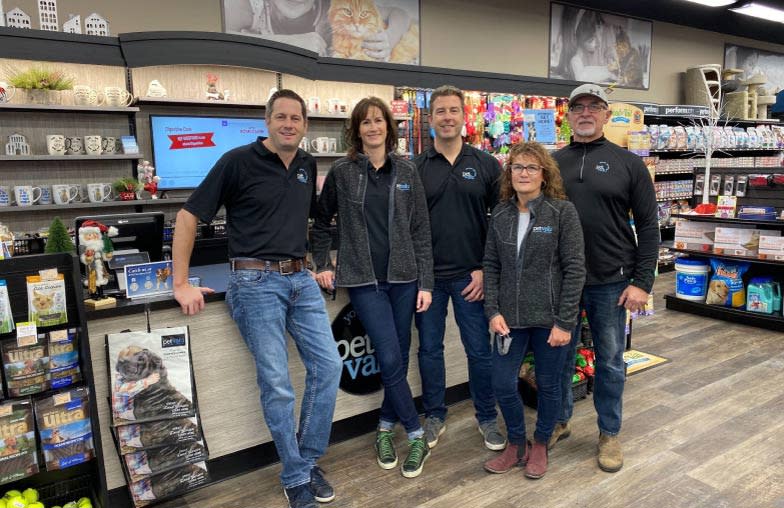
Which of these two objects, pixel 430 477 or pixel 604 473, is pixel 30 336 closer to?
pixel 430 477

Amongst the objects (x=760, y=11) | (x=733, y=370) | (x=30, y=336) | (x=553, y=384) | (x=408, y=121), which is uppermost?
(x=760, y=11)

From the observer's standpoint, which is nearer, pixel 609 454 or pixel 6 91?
pixel 609 454

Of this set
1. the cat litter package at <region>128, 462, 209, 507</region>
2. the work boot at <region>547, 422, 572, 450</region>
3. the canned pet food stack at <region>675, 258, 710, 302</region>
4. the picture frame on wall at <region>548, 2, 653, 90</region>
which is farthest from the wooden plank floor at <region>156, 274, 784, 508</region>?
the picture frame on wall at <region>548, 2, 653, 90</region>

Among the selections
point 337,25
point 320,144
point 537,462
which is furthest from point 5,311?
point 337,25

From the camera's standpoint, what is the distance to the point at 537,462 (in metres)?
2.56

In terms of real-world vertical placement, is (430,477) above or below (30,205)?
below

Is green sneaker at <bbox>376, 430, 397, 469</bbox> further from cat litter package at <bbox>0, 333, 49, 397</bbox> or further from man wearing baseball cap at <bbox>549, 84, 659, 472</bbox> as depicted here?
cat litter package at <bbox>0, 333, 49, 397</bbox>

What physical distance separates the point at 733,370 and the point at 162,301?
3.69 metres

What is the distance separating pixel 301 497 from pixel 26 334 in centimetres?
120

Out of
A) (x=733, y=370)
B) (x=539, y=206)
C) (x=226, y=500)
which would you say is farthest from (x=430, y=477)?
(x=733, y=370)

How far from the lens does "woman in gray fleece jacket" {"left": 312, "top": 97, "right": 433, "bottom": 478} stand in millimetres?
2504

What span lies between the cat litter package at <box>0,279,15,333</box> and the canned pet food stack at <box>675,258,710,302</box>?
535cm

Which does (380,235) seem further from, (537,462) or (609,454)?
(609,454)

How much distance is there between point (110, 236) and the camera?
7.96ft
